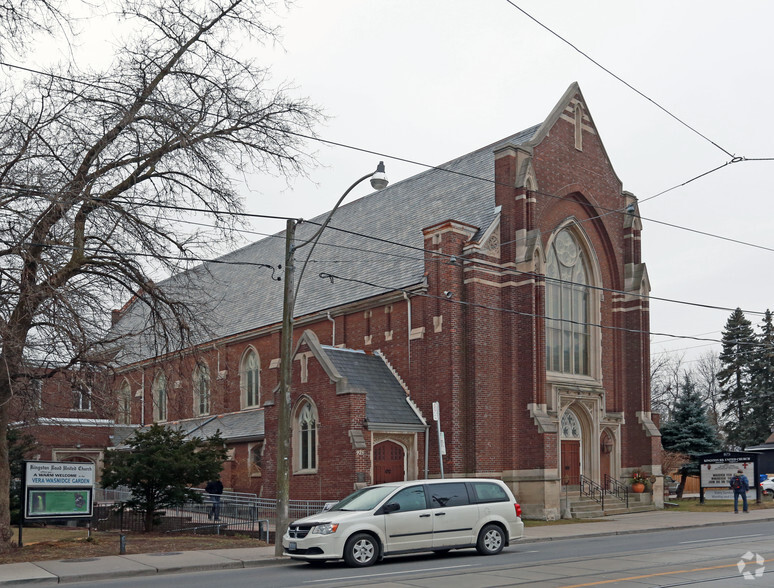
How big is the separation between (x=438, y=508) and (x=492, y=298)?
13.9m

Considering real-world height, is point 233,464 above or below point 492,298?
below

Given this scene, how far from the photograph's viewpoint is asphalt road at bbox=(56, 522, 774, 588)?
42.4 ft

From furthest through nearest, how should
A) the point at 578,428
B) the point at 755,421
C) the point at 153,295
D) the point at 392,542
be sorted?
1. the point at 755,421
2. the point at 578,428
3. the point at 153,295
4. the point at 392,542

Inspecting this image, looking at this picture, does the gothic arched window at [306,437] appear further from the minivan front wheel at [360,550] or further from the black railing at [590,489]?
the minivan front wheel at [360,550]

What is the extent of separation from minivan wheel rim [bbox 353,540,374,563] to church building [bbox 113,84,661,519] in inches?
420

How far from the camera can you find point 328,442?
93.9 feet

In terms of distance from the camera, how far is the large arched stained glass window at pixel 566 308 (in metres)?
32.5

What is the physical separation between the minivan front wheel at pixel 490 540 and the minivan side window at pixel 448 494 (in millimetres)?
771

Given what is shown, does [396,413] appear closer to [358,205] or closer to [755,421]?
[358,205]

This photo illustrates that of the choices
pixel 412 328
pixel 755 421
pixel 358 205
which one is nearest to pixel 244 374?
pixel 358 205

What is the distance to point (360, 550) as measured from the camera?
647 inches

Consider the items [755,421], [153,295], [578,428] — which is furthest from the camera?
[755,421]

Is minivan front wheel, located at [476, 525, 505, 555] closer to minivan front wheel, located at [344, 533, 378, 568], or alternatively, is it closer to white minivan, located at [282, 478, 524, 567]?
white minivan, located at [282, 478, 524, 567]

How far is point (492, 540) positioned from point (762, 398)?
54.8 metres
